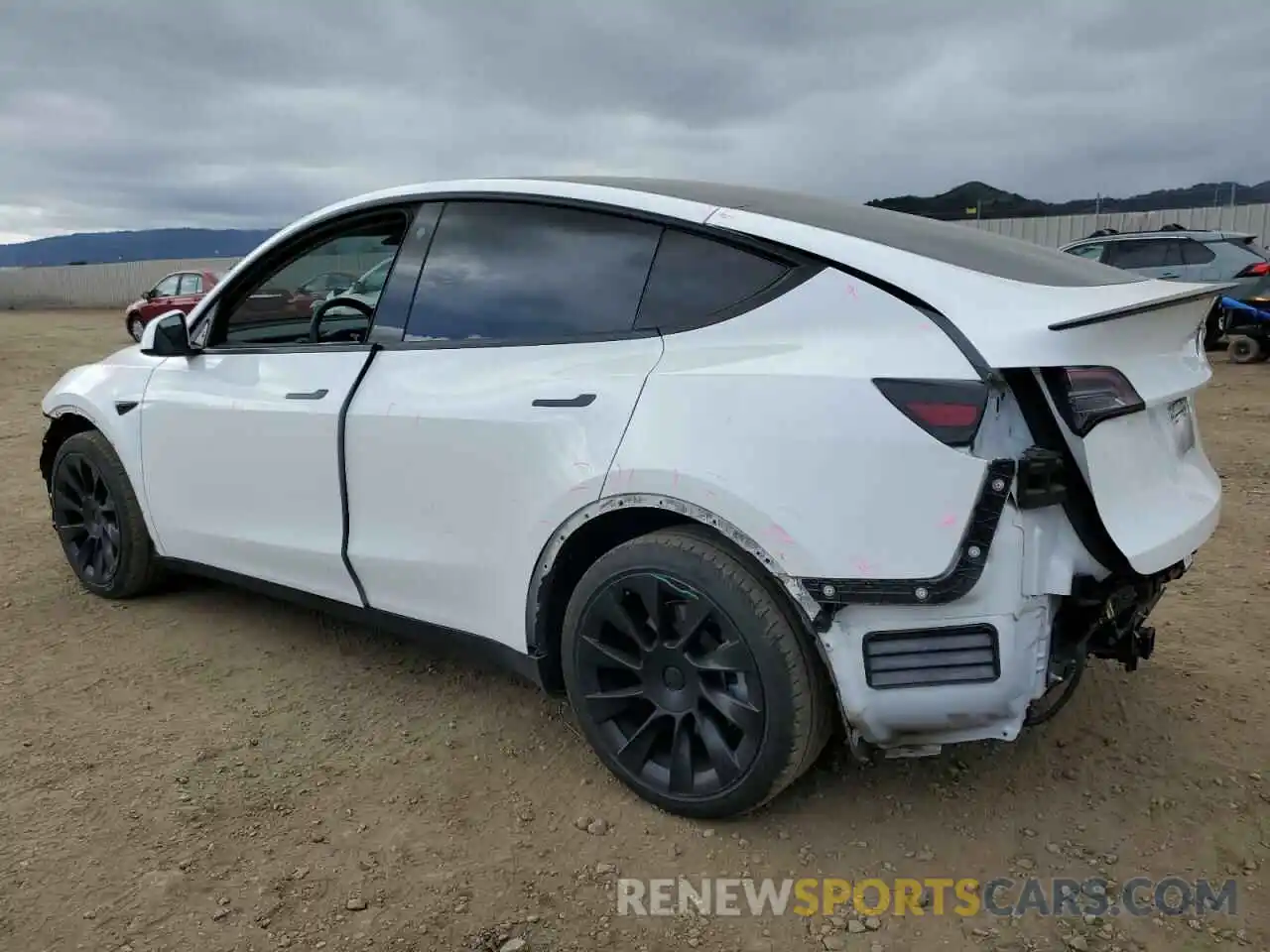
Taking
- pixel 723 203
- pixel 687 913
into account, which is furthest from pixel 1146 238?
pixel 687 913

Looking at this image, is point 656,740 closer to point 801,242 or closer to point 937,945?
point 937,945

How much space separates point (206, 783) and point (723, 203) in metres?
2.21

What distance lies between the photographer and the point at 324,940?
216 cm

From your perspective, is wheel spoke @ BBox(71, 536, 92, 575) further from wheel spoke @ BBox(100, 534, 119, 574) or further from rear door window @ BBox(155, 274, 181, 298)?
rear door window @ BBox(155, 274, 181, 298)

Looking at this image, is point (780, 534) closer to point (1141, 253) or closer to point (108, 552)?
point (108, 552)

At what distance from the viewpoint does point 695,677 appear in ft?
7.96

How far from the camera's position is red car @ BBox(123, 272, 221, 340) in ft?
67.3

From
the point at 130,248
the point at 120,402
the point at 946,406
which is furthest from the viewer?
the point at 130,248

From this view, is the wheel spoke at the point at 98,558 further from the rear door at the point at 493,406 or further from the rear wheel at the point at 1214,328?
the rear wheel at the point at 1214,328

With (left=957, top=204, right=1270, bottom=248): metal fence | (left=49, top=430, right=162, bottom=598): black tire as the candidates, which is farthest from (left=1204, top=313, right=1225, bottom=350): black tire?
(left=49, top=430, right=162, bottom=598): black tire

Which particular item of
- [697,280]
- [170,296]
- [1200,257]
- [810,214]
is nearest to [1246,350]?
[1200,257]

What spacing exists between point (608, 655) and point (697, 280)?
3.32ft

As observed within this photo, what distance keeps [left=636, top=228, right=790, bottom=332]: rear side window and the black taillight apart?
501 millimetres

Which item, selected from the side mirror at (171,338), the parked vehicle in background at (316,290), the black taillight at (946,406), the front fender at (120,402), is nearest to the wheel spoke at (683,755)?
the black taillight at (946,406)
